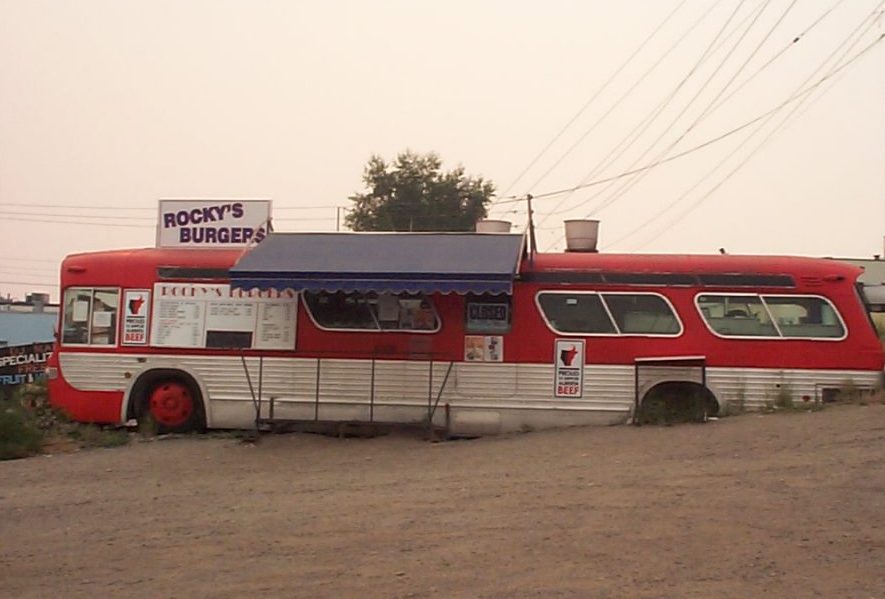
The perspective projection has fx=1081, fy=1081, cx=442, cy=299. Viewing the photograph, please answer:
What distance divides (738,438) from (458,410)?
3999 millimetres

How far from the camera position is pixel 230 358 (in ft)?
48.5

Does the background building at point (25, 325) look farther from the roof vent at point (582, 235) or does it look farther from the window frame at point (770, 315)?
the window frame at point (770, 315)

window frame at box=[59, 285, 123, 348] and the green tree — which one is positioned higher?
the green tree

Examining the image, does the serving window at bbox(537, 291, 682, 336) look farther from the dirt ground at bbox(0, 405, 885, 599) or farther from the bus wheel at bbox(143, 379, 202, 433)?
the bus wheel at bbox(143, 379, 202, 433)

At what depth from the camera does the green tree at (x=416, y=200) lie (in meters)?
50.0

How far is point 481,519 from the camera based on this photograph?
27.5 ft

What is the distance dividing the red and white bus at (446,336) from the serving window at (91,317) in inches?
1.1

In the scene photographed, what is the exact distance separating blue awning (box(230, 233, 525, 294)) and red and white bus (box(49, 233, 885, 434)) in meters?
0.04

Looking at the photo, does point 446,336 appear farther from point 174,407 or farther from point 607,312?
point 174,407

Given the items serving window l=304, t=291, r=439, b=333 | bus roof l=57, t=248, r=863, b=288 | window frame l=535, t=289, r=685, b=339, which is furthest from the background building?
window frame l=535, t=289, r=685, b=339

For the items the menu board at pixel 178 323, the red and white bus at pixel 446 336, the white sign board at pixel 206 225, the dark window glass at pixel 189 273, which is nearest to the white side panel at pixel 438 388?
the red and white bus at pixel 446 336

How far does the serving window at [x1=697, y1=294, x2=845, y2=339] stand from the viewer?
14086mm

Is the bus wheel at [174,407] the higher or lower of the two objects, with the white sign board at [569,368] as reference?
lower

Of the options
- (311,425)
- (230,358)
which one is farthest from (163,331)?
(311,425)
